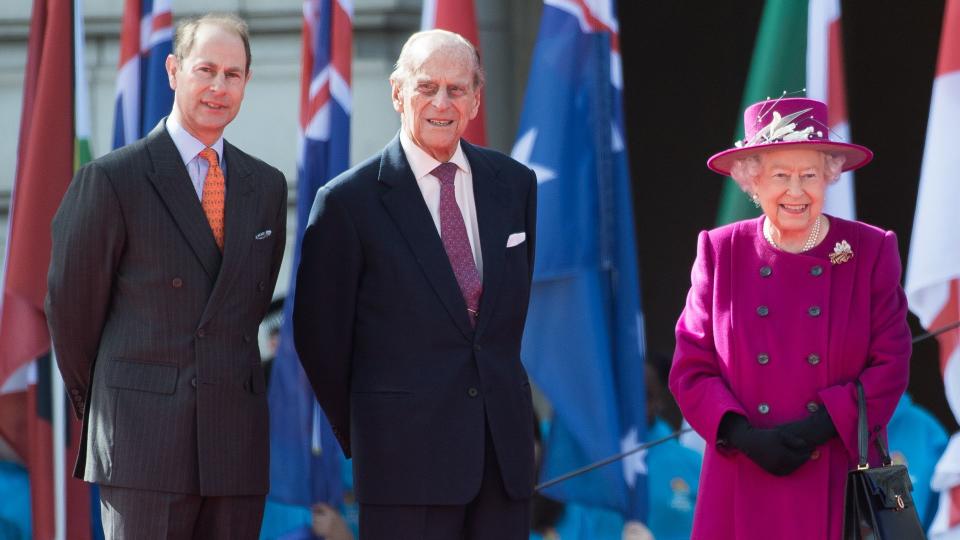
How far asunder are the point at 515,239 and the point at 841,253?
Answer: 2.70 feet

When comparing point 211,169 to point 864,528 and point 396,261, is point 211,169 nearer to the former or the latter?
point 396,261

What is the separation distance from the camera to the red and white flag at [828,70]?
5.04 metres

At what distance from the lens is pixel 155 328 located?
132 inches

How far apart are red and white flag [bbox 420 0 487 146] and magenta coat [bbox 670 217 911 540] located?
1.79 m

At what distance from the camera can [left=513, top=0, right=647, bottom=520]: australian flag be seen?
16.9 ft

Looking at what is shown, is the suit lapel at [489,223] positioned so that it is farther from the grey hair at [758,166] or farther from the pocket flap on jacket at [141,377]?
the pocket flap on jacket at [141,377]

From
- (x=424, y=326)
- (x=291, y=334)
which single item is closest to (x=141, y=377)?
(x=424, y=326)

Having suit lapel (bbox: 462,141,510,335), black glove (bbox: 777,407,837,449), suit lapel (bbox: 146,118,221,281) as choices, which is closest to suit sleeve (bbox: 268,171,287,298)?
suit lapel (bbox: 146,118,221,281)

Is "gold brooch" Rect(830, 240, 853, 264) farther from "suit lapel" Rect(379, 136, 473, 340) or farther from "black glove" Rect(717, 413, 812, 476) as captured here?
"suit lapel" Rect(379, 136, 473, 340)

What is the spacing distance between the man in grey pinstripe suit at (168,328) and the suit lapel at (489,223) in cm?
55

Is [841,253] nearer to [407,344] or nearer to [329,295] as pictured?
[407,344]

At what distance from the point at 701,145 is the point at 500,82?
100 centimetres

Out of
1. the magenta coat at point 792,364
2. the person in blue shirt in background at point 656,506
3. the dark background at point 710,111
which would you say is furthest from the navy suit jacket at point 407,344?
the dark background at point 710,111

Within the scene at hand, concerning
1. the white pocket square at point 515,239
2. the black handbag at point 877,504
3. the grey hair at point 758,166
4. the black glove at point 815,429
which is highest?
the grey hair at point 758,166
